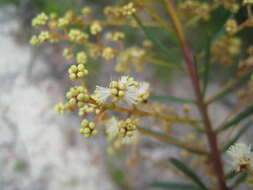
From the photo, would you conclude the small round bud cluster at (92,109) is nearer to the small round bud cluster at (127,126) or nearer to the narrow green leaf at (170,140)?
the small round bud cluster at (127,126)

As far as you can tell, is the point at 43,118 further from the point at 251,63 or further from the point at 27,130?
the point at 251,63

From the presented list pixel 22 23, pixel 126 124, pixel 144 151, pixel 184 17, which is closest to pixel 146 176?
pixel 144 151

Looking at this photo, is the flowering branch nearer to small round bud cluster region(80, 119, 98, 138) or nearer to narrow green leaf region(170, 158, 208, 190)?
narrow green leaf region(170, 158, 208, 190)

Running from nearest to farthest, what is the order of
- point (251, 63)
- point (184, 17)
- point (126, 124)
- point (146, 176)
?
1. point (126, 124)
2. point (251, 63)
3. point (184, 17)
4. point (146, 176)

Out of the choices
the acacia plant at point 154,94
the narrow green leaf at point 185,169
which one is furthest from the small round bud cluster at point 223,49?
the narrow green leaf at point 185,169

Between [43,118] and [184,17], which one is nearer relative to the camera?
[184,17]

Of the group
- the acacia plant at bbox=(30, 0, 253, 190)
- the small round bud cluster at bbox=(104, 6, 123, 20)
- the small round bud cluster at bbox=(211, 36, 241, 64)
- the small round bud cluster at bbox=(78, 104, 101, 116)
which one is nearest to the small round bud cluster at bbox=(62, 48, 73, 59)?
the acacia plant at bbox=(30, 0, 253, 190)
